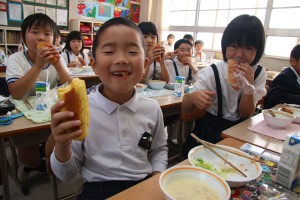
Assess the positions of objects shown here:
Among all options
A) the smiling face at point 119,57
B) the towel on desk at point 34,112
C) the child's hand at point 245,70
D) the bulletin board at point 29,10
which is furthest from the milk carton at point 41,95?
the bulletin board at point 29,10

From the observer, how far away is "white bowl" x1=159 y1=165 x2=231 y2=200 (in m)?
0.72

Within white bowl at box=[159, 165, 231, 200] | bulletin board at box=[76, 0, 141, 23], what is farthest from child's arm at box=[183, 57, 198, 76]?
bulletin board at box=[76, 0, 141, 23]

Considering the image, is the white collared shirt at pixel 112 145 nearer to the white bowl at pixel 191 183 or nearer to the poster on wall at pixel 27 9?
the white bowl at pixel 191 183

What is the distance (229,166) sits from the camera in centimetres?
94

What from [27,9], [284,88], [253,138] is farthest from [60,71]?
[27,9]

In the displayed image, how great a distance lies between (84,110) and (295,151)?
77 cm

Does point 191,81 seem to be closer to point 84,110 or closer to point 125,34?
point 125,34

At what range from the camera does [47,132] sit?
1626 mm

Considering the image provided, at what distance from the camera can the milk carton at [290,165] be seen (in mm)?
822

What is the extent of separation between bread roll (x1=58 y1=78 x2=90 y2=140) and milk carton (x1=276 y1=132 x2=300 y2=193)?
29.1 inches

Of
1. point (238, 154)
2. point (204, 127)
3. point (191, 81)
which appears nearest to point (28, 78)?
point (204, 127)

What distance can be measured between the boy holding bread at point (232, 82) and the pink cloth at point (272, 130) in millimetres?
196

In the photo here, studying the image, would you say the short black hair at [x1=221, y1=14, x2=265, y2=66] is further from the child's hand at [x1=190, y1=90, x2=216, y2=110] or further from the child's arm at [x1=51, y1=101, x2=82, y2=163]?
the child's arm at [x1=51, y1=101, x2=82, y2=163]

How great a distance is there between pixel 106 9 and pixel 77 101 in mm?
8708
